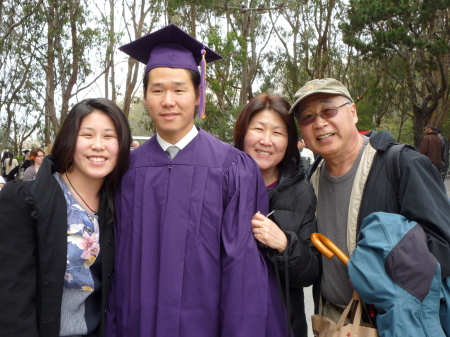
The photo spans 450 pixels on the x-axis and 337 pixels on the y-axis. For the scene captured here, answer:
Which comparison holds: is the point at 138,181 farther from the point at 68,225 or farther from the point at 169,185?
the point at 68,225

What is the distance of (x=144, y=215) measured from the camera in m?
2.05

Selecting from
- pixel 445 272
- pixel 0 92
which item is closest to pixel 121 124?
pixel 445 272

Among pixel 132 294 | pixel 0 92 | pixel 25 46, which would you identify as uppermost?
pixel 25 46

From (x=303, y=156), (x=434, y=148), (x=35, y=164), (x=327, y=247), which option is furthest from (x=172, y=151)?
(x=434, y=148)

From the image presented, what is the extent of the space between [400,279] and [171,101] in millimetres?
1242

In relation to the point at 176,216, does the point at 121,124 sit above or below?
above

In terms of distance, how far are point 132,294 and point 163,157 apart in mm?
642

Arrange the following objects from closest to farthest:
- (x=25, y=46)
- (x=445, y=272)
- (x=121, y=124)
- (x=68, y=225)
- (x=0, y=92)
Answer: (x=445, y=272)
(x=68, y=225)
(x=121, y=124)
(x=25, y=46)
(x=0, y=92)

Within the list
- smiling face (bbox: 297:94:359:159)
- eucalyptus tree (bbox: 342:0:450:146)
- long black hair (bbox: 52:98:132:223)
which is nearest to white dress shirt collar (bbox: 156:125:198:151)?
long black hair (bbox: 52:98:132:223)

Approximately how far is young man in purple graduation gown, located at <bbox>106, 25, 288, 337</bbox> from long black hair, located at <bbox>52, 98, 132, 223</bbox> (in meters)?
0.06

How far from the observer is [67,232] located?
76.9 inches

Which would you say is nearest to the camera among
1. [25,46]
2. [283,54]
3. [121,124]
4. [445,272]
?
[445,272]

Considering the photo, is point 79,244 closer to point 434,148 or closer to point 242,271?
point 242,271

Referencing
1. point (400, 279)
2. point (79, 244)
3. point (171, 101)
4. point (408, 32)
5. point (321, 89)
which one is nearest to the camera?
point (400, 279)
